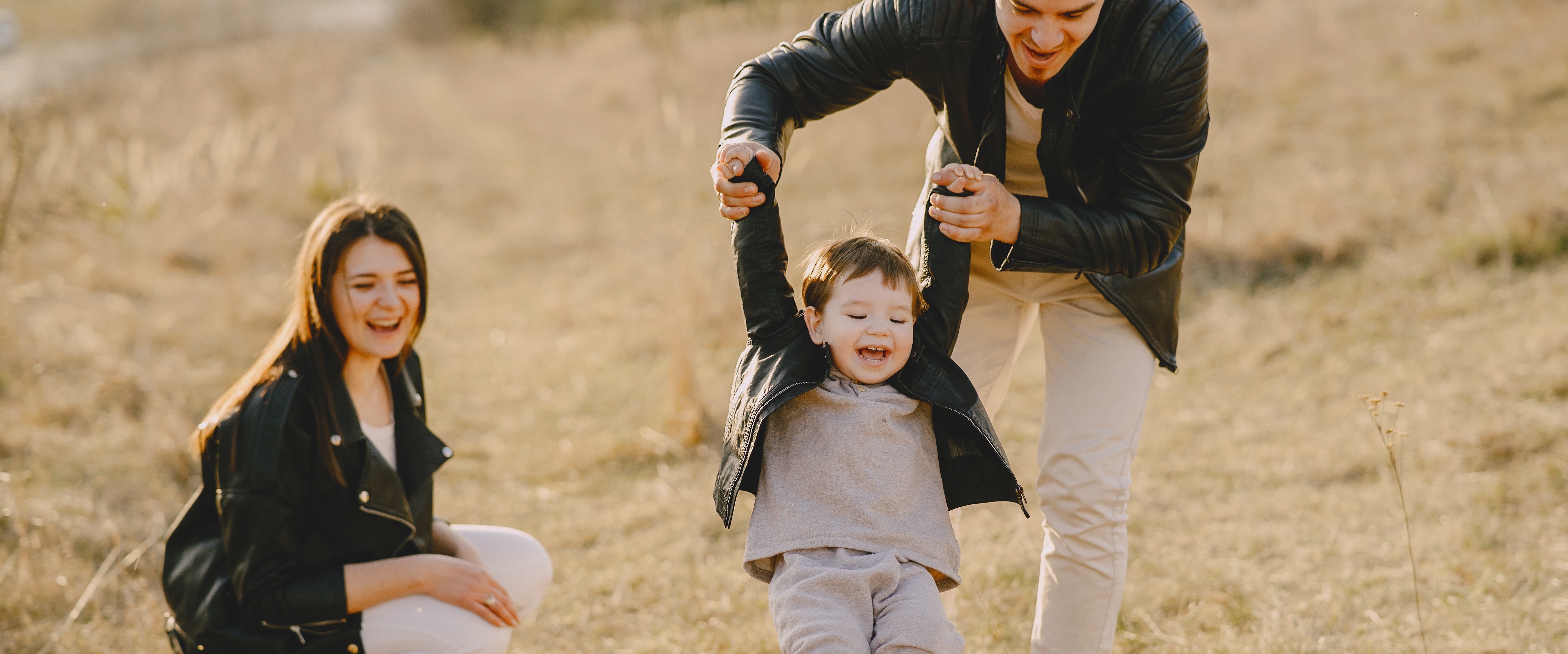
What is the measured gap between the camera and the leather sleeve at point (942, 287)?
2406 millimetres

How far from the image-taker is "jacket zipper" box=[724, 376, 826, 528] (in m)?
2.27

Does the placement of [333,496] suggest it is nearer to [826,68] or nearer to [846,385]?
[846,385]

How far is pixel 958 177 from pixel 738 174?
0.47m

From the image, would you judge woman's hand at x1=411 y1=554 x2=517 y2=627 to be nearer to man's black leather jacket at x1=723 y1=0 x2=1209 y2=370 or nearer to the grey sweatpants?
the grey sweatpants

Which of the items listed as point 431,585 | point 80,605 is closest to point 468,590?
point 431,585

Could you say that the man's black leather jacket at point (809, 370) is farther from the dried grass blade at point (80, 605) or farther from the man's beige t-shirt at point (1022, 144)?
the dried grass blade at point (80, 605)

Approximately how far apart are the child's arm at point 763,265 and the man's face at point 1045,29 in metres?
0.64

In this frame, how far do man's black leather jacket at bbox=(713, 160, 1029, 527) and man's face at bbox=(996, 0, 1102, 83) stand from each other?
1.44ft

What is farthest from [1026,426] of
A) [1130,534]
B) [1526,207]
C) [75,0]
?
[75,0]

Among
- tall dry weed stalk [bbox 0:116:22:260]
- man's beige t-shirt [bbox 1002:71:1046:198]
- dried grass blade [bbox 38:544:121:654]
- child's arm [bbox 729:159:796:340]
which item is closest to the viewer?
child's arm [bbox 729:159:796:340]

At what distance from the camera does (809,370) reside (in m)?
2.34

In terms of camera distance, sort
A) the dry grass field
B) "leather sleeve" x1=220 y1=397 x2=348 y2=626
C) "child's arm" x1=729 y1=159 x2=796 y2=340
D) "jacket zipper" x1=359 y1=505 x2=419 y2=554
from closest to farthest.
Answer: "child's arm" x1=729 y1=159 x2=796 y2=340
"leather sleeve" x1=220 y1=397 x2=348 y2=626
"jacket zipper" x1=359 y1=505 x2=419 y2=554
the dry grass field

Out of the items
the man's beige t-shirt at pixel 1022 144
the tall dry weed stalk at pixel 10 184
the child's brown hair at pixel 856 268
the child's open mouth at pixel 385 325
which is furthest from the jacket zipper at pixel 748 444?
the tall dry weed stalk at pixel 10 184

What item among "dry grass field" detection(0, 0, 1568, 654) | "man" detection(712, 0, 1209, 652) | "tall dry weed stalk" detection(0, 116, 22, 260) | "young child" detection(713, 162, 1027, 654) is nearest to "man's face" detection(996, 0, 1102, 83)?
"man" detection(712, 0, 1209, 652)
